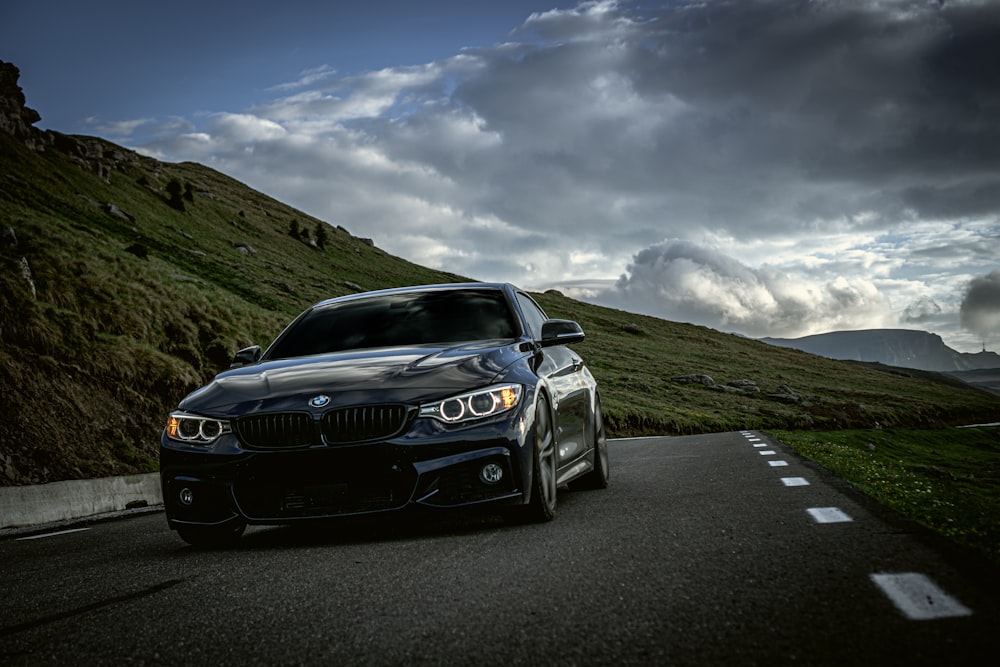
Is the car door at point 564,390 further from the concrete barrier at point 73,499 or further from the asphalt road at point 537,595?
the concrete barrier at point 73,499

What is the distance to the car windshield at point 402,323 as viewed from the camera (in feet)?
23.5

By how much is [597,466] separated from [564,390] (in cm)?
158

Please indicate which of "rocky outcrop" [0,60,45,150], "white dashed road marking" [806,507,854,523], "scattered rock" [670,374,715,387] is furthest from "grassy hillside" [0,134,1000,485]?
"white dashed road marking" [806,507,854,523]

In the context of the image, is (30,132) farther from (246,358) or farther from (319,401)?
(319,401)

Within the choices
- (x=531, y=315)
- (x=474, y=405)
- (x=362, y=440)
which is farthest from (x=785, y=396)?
(x=362, y=440)

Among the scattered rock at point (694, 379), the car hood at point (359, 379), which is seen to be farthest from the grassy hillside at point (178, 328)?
the car hood at point (359, 379)

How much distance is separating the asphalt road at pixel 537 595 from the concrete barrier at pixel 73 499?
4024 millimetres

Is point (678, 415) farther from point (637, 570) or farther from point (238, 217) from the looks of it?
point (238, 217)

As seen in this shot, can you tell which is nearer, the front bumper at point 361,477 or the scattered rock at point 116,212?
the front bumper at point 361,477

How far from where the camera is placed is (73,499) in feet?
37.4

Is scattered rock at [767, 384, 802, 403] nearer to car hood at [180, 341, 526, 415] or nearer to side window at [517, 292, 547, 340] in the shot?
side window at [517, 292, 547, 340]

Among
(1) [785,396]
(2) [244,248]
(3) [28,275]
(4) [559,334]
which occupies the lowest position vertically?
(1) [785,396]

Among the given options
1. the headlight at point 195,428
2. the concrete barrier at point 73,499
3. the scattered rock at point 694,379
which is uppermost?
the headlight at point 195,428

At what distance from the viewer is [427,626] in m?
3.68
